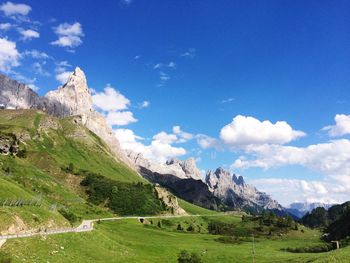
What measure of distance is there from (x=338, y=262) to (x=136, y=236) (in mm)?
124185

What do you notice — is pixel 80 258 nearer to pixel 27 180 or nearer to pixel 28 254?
pixel 28 254

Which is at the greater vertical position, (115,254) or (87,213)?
(87,213)

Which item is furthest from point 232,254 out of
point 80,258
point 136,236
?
point 80,258

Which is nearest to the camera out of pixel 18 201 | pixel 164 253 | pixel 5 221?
pixel 5 221

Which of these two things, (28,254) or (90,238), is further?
(90,238)

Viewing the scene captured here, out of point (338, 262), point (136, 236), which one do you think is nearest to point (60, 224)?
point (136, 236)

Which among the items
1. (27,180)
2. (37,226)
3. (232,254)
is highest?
(27,180)

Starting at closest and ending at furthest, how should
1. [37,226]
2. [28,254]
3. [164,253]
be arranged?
[28,254]
[37,226]
[164,253]

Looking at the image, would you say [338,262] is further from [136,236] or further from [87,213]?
[87,213]

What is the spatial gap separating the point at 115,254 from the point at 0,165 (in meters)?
126

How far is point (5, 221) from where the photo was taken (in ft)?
257

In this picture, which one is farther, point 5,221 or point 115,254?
point 115,254

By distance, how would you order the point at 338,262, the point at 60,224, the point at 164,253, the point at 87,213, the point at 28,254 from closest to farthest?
the point at 338,262 < the point at 28,254 < the point at 60,224 < the point at 164,253 < the point at 87,213

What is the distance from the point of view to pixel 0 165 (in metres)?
198
